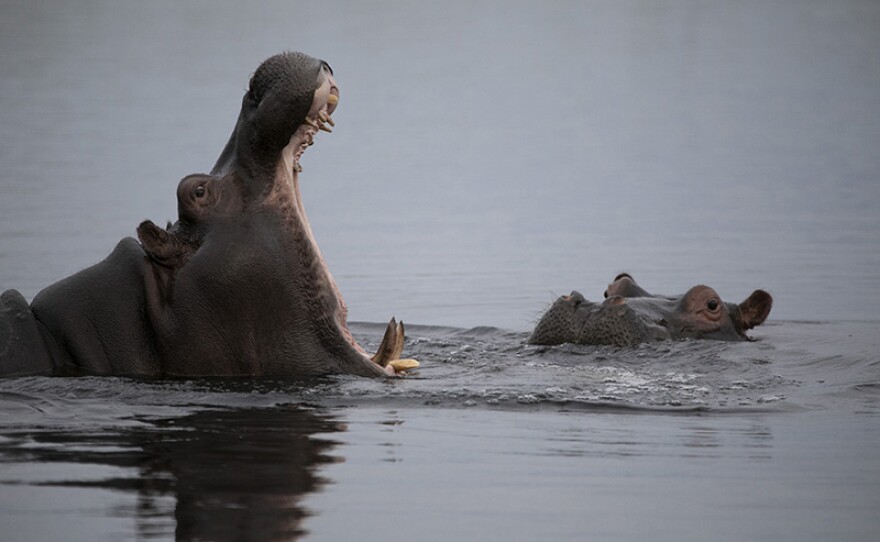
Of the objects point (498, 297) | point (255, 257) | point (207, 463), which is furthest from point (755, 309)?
point (207, 463)

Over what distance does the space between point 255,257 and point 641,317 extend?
317cm

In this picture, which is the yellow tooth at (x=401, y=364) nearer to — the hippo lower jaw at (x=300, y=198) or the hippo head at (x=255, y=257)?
the hippo lower jaw at (x=300, y=198)

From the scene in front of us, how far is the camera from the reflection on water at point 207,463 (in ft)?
19.0

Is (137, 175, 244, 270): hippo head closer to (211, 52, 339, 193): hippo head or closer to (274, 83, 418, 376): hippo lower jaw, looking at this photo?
(211, 52, 339, 193): hippo head

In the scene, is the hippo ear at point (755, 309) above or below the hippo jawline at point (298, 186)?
below

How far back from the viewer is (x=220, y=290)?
8266 millimetres

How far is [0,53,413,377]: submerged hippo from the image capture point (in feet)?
27.1

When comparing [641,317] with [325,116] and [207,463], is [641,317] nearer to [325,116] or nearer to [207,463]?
[325,116]

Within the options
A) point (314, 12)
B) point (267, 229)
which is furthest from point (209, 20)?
point (267, 229)

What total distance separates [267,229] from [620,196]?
49.2 ft

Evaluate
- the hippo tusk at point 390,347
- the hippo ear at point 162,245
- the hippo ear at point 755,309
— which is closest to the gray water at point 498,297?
the hippo tusk at point 390,347

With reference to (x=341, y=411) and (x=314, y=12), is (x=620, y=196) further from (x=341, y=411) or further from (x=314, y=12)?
(x=314, y=12)

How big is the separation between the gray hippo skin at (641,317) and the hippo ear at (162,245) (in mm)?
3033

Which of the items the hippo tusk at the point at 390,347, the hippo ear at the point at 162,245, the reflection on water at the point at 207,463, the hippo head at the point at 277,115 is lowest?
the reflection on water at the point at 207,463
